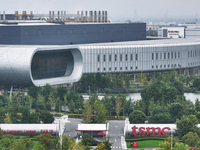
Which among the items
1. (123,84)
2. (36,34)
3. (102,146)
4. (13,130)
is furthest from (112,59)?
(102,146)

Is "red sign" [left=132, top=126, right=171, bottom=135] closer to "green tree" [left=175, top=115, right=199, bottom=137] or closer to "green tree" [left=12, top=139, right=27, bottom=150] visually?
"green tree" [left=175, top=115, right=199, bottom=137]

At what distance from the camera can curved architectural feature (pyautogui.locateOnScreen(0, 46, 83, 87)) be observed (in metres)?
67.2

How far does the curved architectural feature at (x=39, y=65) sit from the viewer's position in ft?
220

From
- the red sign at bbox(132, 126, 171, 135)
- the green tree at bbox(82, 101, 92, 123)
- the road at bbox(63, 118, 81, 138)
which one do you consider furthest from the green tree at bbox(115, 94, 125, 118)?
the red sign at bbox(132, 126, 171, 135)

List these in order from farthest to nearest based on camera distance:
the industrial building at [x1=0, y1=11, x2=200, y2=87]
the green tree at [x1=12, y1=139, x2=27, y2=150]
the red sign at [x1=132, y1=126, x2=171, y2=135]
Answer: the industrial building at [x1=0, y1=11, x2=200, y2=87], the red sign at [x1=132, y1=126, x2=171, y2=135], the green tree at [x1=12, y1=139, x2=27, y2=150]

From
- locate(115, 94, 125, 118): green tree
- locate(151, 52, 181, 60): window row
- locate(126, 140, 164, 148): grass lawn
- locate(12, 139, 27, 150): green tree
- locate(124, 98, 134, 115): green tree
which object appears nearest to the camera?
locate(12, 139, 27, 150): green tree

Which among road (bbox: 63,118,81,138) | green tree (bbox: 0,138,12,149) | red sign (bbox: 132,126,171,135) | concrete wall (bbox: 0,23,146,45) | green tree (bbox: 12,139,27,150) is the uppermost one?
concrete wall (bbox: 0,23,146,45)

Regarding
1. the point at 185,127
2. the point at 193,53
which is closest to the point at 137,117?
the point at 185,127

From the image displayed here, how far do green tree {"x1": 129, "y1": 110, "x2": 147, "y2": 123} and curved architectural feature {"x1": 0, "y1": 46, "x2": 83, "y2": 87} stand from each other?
628 inches

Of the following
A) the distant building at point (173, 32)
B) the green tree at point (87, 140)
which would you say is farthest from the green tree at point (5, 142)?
the distant building at point (173, 32)

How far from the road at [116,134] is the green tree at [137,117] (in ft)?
3.94

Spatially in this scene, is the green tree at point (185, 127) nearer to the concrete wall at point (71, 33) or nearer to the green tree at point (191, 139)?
the green tree at point (191, 139)

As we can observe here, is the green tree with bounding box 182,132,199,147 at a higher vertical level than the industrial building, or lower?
lower

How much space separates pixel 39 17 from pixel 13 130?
199ft
